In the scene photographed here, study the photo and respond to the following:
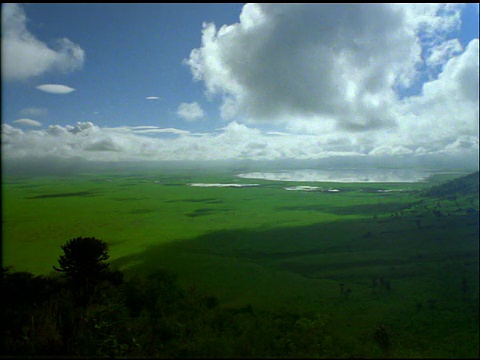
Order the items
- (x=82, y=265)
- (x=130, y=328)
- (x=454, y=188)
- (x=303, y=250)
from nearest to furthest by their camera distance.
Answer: (x=130, y=328), (x=82, y=265), (x=303, y=250), (x=454, y=188)

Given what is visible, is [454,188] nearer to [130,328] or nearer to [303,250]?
[303,250]

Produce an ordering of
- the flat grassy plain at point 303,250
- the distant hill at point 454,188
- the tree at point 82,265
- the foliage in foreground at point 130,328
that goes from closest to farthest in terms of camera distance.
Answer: the foliage in foreground at point 130,328 < the tree at point 82,265 < the flat grassy plain at point 303,250 < the distant hill at point 454,188

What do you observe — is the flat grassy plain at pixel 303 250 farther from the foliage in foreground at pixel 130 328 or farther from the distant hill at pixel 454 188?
the distant hill at pixel 454 188

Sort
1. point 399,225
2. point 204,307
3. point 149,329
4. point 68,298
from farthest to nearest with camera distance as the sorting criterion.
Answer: point 399,225, point 204,307, point 68,298, point 149,329

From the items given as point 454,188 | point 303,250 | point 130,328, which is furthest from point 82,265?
point 454,188

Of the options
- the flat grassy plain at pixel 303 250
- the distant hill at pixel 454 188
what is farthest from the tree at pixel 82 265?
the distant hill at pixel 454 188

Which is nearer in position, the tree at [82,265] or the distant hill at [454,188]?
the tree at [82,265]

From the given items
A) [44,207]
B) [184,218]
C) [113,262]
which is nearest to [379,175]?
[184,218]

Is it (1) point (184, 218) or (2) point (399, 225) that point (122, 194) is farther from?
(2) point (399, 225)
